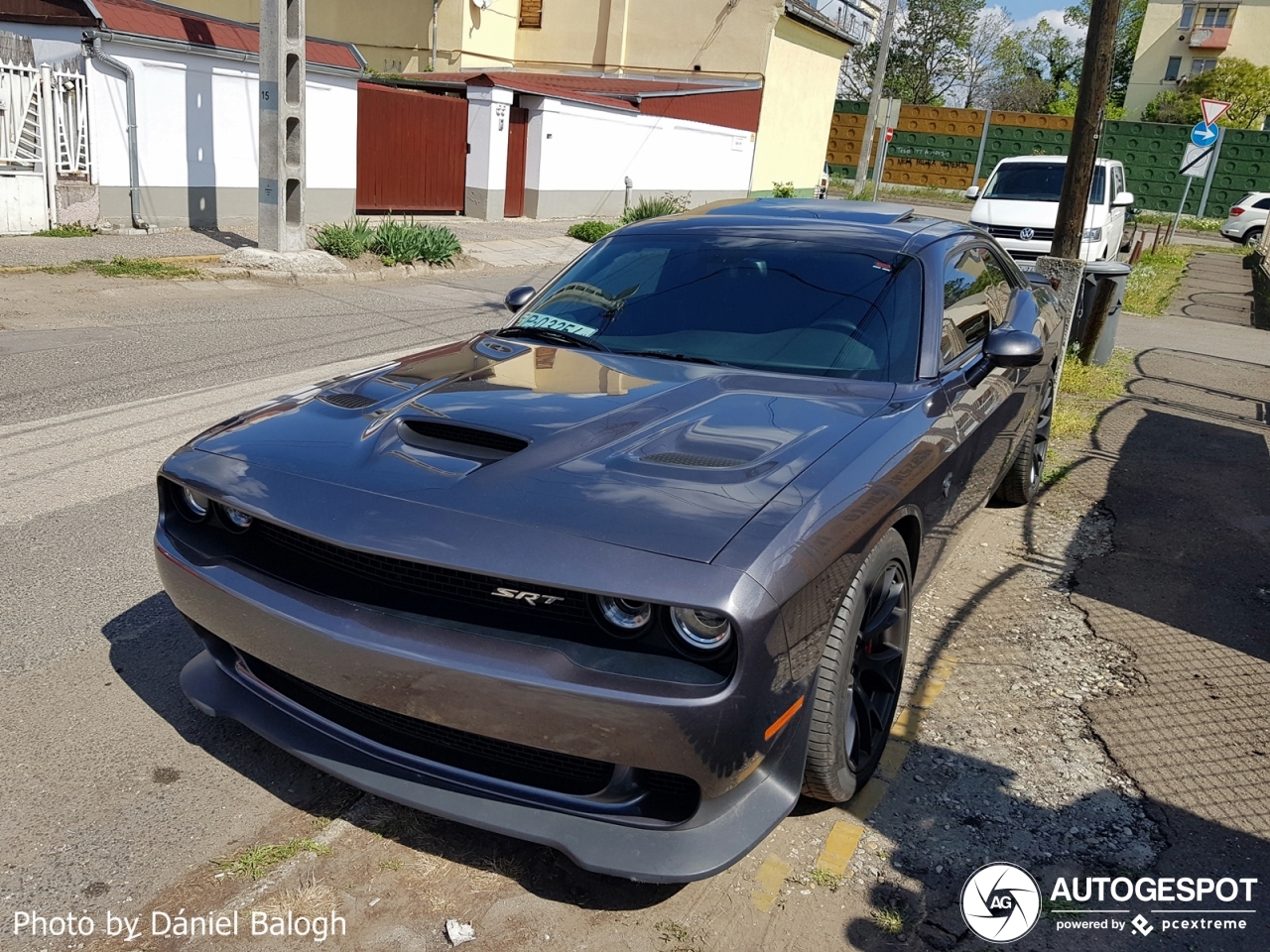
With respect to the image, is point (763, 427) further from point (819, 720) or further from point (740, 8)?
point (740, 8)

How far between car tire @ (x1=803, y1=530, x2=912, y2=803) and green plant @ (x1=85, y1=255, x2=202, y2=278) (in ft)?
37.5

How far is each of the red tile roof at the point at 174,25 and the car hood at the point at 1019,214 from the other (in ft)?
36.0

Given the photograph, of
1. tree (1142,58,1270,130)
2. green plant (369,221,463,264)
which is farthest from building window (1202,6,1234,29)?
green plant (369,221,463,264)

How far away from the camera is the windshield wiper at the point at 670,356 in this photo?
12.2ft

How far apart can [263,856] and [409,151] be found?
19.2 m

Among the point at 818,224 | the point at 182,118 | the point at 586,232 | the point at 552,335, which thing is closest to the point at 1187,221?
the point at 586,232

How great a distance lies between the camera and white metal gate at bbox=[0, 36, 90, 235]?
12.7 meters

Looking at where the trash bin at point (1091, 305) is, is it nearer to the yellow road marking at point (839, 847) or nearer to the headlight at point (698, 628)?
the yellow road marking at point (839, 847)

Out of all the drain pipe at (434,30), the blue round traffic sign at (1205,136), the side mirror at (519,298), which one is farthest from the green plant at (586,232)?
the side mirror at (519,298)

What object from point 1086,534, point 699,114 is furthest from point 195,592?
point 699,114

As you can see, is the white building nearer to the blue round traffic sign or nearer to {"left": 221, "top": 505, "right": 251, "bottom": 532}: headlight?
{"left": 221, "top": 505, "right": 251, "bottom": 532}: headlight

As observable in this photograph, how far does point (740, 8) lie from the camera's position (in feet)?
101

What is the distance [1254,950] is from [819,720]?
125cm

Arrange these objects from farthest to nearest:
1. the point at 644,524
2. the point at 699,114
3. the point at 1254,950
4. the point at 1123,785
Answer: the point at 699,114 → the point at 1123,785 → the point at 1254,950 → the point at 644,524
